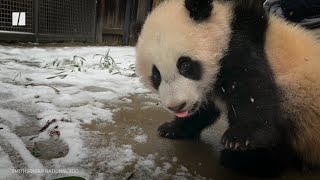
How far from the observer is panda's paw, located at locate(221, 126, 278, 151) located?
5.54 feet

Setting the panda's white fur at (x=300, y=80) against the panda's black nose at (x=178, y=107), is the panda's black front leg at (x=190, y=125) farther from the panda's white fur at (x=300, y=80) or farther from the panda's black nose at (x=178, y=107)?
the panda's white fur at (x=300, y=80)

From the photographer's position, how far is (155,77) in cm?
207

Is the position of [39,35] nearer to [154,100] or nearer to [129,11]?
[129,11]

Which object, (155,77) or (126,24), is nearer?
(155,77)

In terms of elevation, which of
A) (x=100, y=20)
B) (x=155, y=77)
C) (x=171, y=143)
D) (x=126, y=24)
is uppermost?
(x=155, y=77)

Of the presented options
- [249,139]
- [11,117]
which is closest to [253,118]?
[249,139]

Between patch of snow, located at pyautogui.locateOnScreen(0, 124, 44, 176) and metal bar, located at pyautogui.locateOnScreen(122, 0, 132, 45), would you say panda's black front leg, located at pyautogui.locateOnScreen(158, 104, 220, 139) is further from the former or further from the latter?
metal bar, located at pyautogui.locateOnScreen(122, 0, 132, 45)

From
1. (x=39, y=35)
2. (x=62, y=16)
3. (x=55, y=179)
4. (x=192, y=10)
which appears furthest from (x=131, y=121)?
(x=62, y=16)

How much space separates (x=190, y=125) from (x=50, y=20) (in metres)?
5.31

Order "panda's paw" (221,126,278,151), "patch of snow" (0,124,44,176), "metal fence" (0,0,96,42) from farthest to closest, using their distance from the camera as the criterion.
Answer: "metal fence" (0,0,96,42) → "panda's paw" (221,126,278,151) → "patch of snow" (0,124,44,176)

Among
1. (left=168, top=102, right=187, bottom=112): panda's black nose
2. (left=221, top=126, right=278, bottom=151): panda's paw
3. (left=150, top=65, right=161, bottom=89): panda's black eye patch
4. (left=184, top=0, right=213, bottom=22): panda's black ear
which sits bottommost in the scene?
(left=221, top=126, right=278, bottom=151): panda's paw

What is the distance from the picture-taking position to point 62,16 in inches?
279

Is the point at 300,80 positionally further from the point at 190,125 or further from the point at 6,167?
the point at 6,167

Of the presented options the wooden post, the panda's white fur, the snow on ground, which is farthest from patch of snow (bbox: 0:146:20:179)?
the wooden post
